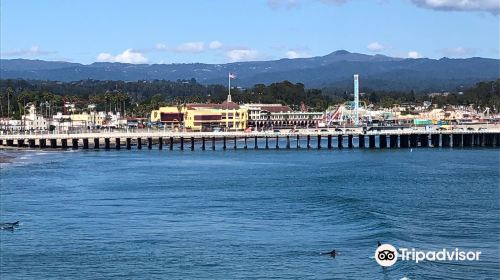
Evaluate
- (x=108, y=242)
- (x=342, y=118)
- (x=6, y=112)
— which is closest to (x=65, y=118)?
(x=6, y=112)

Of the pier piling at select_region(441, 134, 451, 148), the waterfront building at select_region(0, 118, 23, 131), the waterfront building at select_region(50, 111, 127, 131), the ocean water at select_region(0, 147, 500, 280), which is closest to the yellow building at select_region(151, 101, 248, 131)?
the waterfront building at select_region(50, 111, 127, 131)

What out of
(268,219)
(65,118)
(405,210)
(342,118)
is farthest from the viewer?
(342,118)

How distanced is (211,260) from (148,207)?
527 inches

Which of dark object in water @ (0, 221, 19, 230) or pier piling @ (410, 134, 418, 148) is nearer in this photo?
dark object in water @ (0, 221, 19, 230)

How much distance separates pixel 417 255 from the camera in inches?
1248

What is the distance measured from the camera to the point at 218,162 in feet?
252

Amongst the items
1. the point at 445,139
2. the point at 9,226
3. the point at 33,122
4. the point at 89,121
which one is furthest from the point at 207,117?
the point at 9,226

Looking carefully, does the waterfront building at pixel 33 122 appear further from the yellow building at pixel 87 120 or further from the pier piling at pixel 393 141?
the pier piling at pixel 393 141

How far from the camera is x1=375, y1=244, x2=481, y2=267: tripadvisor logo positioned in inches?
1196

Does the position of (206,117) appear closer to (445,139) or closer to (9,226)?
(445,139)

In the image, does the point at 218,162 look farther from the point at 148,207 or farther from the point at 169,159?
the point at 148,207

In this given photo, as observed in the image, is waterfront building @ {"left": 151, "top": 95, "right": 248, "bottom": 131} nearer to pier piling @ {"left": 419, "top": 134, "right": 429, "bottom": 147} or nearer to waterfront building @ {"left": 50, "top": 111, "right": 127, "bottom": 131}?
waterfront building @ {"left": 50, "top": 111, "right": 127, "bottom": 131}

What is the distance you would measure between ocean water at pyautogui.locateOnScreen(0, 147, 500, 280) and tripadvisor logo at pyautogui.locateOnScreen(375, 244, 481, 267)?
35 cm

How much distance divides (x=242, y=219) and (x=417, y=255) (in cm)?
1010
